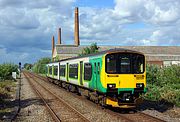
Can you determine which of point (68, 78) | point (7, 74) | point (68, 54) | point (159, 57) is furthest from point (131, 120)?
point (68, 54)

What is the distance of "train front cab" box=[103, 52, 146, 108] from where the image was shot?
16.4 metres

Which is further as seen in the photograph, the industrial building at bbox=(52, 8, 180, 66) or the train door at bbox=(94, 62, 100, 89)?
the industrial building at bbox=(52, 8, 180, 66)

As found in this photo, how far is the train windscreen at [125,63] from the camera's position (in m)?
16.7

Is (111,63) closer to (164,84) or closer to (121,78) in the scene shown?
(121,78)

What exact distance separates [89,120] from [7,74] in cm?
4099

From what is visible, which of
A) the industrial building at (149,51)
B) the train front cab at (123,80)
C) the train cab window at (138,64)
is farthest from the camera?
the industrial building at (149,51)

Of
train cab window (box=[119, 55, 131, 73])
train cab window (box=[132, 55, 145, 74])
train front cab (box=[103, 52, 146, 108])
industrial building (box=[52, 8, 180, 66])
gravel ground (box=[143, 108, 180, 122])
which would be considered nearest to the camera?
gravel ground (box=[143, 108, 180, 122])

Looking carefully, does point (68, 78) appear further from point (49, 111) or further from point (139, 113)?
point (139, 113)

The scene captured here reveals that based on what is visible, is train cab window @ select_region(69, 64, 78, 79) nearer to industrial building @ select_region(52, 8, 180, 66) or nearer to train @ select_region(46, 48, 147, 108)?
train @ select_region(46, 48, 147, 108)

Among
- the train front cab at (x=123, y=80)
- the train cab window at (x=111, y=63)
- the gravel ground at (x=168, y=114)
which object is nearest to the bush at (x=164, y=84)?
the gravel ground at (x=168, y=114)

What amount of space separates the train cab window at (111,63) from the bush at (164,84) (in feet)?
16.6

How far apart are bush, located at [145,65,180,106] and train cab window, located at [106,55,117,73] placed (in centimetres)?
505

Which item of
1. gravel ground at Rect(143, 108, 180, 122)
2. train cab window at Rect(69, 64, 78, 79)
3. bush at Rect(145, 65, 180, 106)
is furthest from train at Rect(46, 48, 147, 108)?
train cab window at Rect(69, 64, 78, 79)

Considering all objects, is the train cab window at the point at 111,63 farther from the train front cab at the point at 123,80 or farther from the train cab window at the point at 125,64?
the train cab window at the point at 125,64
